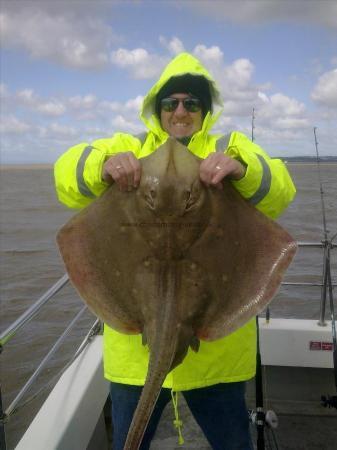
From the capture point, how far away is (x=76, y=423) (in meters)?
2.97

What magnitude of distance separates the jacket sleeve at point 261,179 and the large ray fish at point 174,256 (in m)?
0.11

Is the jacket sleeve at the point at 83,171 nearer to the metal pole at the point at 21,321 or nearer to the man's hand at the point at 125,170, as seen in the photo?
the man's hand at the point at 125,170

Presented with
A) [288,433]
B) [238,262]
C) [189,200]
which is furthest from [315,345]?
[189,200]

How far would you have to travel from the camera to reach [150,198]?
2037 millimetres

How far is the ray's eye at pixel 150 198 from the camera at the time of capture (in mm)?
2027

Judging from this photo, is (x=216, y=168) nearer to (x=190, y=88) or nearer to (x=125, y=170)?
(x=125, y=170)

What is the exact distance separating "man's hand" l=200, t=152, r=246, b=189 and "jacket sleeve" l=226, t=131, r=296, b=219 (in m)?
0.15

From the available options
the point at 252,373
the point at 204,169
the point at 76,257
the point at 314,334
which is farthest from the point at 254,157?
the point at 314,334

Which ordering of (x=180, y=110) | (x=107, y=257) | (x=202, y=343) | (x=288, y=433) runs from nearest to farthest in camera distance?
(x=107, y=257), (x=202, y=343), (x=180, y=110), (x=288, y=433)

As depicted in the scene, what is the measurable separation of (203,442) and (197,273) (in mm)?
2520

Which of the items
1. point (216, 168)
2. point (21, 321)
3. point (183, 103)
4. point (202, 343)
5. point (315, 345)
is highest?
point (183, 103)

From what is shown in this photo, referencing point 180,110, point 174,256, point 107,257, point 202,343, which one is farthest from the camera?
point 180,110

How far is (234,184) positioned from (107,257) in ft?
2.37

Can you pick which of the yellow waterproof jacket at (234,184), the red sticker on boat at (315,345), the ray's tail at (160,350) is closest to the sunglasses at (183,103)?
the yellow waterproof jacket at (234,184)
